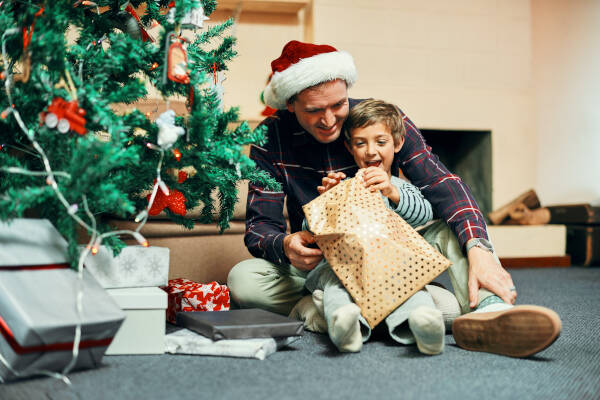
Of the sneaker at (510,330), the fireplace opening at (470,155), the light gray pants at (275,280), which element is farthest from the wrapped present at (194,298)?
the fireplace opening at (470,155)

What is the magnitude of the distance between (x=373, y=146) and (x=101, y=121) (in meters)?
0.61

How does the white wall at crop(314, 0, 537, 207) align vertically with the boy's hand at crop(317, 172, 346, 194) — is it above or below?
above

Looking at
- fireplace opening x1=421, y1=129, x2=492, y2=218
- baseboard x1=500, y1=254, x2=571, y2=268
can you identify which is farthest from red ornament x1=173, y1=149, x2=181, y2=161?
fireplace opening x1=421, y1=129, x2=492, y2=218

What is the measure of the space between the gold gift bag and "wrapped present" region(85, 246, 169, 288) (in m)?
0.31

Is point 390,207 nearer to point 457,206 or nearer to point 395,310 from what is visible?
point 457,206

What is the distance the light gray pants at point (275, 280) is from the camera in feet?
3.91

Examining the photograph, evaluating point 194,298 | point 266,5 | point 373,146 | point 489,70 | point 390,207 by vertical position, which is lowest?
point 194,298

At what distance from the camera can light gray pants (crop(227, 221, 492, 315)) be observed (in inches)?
46.9

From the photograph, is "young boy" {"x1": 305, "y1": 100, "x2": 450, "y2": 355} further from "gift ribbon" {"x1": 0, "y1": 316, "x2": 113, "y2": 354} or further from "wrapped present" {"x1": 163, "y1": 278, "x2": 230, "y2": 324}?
"gift ribbon" {"x1": 0, "y1": 316, "x2": 113, "y2": 354}

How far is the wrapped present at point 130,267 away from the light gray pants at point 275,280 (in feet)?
0.76

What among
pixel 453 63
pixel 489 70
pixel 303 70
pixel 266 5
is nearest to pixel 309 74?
pixel 303 70

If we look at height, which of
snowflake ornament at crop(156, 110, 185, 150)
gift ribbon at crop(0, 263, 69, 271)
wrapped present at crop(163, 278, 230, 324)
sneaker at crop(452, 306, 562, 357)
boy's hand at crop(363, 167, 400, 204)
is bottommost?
wrapped present at crop(163, 278, 230, 324)

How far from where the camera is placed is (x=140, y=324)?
0.97m

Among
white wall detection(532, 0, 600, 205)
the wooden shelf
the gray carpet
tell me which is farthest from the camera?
white wall detection(532, 0, 600, 205)
